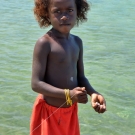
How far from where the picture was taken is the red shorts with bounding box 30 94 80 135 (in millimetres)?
2379

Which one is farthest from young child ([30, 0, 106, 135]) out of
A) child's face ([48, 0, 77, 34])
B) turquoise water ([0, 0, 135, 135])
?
turquoise water ([0, 0, 135, 135])

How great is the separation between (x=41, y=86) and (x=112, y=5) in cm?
915

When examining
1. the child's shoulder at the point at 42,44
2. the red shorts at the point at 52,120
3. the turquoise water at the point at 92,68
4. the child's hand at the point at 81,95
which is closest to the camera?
the child's hand at the point at 81,95

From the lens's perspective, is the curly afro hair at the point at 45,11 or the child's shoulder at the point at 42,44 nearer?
the child's shoulder at the point at 42,44

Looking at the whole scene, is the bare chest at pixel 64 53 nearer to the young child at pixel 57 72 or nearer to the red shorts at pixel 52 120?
the young child at pixel 57 72

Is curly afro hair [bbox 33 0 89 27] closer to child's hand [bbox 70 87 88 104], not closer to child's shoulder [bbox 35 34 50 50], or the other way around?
child's shoulder [bbox 35 34 50 50]

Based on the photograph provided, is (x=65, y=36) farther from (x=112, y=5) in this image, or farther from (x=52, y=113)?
(x=112, y=5)

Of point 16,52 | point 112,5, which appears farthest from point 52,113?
point 112,5

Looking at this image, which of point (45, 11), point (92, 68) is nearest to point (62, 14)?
point (45, 11)

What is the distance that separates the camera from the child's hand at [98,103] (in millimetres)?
2215

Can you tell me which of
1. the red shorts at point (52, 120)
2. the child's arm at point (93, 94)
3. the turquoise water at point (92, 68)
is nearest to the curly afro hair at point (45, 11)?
the child's arm at point (93, 94)

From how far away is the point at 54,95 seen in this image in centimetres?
226

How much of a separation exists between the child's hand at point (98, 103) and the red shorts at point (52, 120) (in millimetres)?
185

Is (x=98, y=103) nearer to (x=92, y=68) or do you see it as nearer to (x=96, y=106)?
(x=96, y=106)
